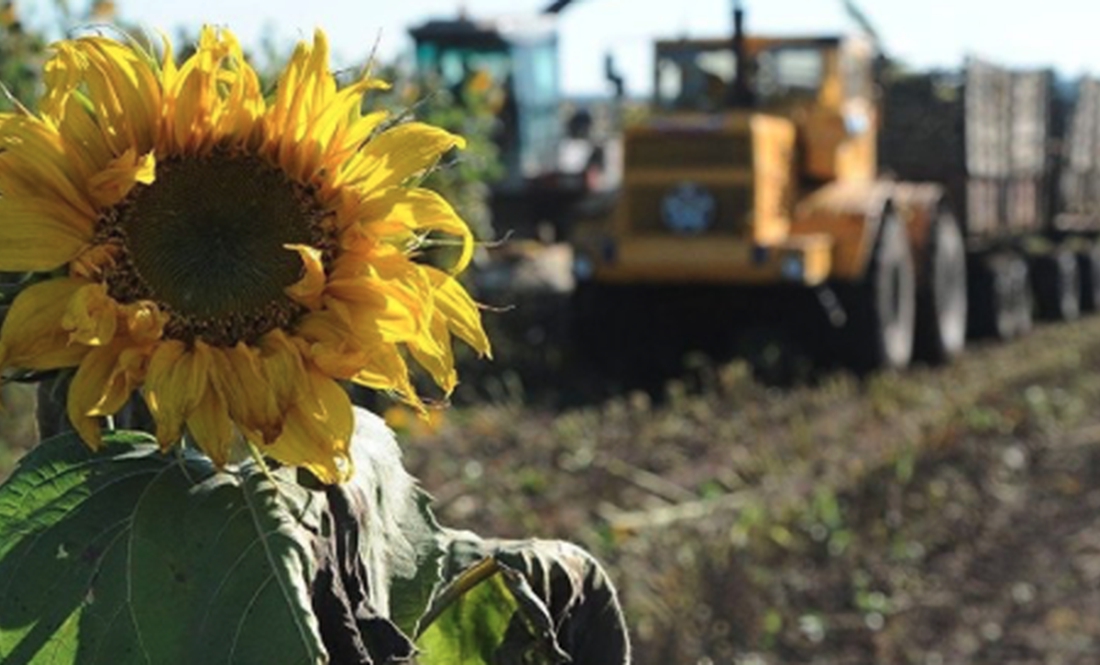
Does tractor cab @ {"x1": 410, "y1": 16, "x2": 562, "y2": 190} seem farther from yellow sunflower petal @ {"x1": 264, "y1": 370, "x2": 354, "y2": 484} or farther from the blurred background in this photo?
yellow sunflower petal @ {"x1": 264, "y1": 370, "x2": 354, "y2": 484}

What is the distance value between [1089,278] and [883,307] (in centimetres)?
597

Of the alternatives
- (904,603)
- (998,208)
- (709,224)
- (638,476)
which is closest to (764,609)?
(904,603)

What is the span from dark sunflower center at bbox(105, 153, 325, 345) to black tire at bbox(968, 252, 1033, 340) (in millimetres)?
13757

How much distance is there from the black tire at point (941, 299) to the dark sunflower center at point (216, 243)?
1214cm

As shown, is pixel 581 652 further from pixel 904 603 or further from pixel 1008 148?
pixel 1008 148

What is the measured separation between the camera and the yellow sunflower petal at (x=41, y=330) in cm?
159

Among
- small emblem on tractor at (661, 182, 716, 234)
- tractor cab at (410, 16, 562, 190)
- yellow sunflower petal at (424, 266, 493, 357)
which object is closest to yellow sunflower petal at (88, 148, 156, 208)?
yellow sunflower petal at (424, 266, 493, 357)

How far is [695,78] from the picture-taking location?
520 inches

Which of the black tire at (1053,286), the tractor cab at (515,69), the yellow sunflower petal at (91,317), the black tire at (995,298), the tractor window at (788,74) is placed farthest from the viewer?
the tractor cab at (515,69)

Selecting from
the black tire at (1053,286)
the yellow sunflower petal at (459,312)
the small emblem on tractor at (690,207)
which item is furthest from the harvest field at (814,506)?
the black tire at (1053,286)

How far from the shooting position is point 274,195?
1692mm

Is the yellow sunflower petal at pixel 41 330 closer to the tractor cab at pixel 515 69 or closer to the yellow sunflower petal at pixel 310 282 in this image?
the yellow sunflower petal at pixel 310 282

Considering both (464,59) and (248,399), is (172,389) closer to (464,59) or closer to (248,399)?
(248,399)

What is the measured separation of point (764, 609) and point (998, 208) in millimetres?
10528
